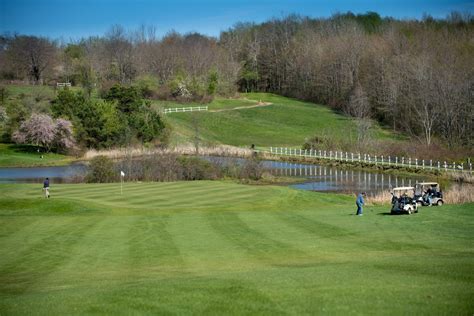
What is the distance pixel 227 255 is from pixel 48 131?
74292 mm

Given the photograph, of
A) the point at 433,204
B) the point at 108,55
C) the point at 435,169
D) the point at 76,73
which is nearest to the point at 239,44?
the point at 108,55

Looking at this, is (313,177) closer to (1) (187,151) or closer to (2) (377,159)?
(2) (377,159)

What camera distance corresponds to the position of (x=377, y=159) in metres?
82.6

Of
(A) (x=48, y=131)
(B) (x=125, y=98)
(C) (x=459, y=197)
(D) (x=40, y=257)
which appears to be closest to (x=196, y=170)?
(C) (x=459, y=197)

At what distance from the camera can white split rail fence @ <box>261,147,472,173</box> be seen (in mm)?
70812

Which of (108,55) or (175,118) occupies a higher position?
(108,55)

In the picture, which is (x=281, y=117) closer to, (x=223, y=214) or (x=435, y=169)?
(x=435, y=169)

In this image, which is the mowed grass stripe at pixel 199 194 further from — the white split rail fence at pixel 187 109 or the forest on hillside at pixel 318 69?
the white split rail fence at pixel 187 109

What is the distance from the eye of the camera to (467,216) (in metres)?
34.5

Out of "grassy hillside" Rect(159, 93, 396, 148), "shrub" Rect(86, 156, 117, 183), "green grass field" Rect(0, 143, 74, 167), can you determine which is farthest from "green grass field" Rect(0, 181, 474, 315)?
"grassy hillside" Rect(159, 93, 396, 148)

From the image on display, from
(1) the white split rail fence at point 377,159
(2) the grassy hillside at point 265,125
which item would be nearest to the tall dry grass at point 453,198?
(1) the white split rail fence at point 377,159

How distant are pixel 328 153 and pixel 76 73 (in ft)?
262

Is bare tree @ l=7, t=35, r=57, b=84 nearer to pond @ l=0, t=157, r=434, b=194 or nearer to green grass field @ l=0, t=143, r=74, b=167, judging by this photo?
green grass field @ l=0, t=143, r=74, b=167

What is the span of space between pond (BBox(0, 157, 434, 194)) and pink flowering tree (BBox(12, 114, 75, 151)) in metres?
11.5
